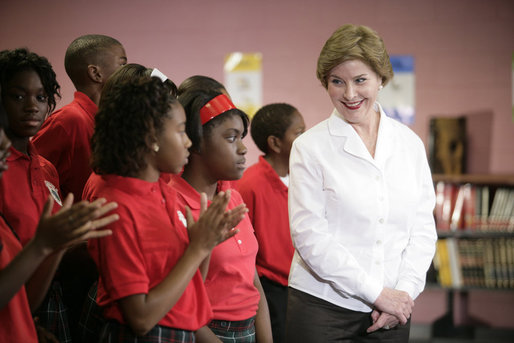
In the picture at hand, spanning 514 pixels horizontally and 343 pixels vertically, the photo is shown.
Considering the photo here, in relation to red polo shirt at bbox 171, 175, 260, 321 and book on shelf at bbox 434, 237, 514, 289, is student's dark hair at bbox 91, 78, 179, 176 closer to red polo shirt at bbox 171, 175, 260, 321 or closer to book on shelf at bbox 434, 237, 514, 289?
red polo shirt at bbox 171, 175, 260, 321

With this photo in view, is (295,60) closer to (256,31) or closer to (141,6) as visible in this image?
(256,31)

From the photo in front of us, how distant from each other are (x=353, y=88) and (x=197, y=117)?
511 millimetres

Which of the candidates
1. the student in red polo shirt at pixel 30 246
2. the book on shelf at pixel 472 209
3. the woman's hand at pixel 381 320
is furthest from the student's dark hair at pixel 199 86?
the book on shelf at pixel 472 209

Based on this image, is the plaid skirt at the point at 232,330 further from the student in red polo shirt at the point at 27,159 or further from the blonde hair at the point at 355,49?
the blonde hair at the point at 355,49

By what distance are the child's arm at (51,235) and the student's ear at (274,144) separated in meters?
1.64

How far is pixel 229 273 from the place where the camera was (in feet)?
5.32

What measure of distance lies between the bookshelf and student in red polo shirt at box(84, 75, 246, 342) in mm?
2834

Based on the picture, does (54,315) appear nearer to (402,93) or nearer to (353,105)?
(353,105)

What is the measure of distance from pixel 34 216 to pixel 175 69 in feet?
9.56

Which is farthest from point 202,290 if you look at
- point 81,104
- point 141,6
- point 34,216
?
point 141,6

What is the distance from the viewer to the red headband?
1631 mm

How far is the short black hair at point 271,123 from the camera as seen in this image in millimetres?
2816

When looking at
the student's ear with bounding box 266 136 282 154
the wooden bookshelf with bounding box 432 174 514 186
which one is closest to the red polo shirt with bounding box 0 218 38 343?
the student's ear with bounding box 266 136 282 154

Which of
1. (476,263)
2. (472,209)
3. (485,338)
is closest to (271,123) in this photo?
(472,209)
